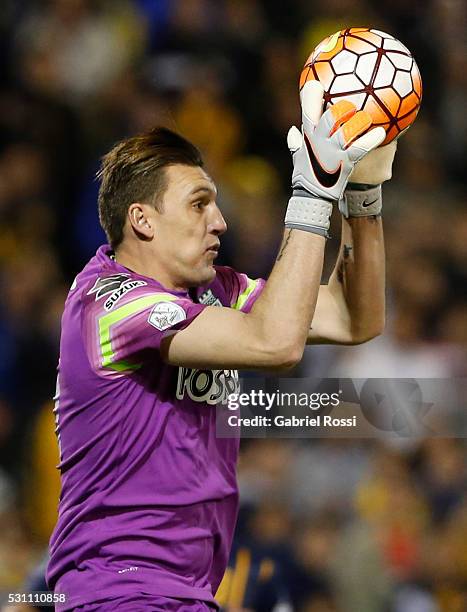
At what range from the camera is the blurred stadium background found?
5.32 m

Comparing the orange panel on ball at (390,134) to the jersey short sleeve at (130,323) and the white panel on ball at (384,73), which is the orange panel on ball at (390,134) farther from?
the jersey short sleeve at (130,323)

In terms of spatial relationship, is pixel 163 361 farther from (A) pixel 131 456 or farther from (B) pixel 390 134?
(B) pixel 390 134

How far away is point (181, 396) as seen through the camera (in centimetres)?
304

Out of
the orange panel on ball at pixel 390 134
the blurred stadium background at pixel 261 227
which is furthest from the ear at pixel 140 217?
the blurred stadium background at pixel 261 227

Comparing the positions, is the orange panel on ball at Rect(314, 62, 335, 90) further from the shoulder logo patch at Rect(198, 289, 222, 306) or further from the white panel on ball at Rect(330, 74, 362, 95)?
the shoulder logo patch at Rect(198, 289, 222, 306)

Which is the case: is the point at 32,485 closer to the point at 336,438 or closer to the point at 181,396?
the point at 336,438

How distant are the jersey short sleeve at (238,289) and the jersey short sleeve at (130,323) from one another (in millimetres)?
505

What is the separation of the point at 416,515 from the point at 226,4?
3765 mm

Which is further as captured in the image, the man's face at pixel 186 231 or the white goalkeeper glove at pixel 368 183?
the white goalkeeper glove at pixel 368 183

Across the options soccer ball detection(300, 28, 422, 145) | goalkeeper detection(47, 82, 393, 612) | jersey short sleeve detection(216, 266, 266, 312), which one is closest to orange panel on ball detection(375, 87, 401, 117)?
soccer ball detection(300, 28, 422, 145)

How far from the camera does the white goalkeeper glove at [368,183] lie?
330 cm

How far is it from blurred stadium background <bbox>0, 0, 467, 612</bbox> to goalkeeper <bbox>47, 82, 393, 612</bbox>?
118cm

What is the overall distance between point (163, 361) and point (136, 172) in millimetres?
592

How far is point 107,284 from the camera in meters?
3.03
